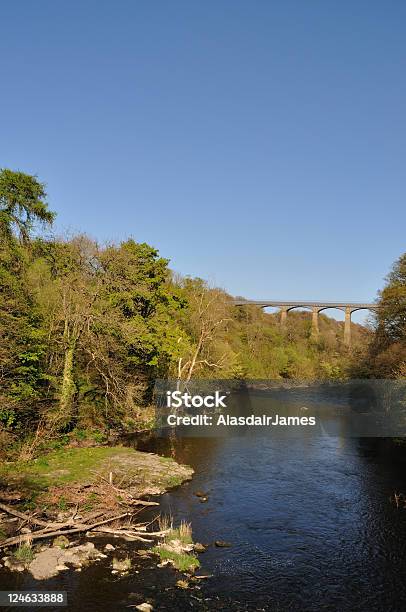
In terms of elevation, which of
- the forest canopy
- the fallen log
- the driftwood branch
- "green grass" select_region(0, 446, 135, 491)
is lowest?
A: the driftwood branch

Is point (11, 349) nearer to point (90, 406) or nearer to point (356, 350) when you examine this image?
point (90, 406)

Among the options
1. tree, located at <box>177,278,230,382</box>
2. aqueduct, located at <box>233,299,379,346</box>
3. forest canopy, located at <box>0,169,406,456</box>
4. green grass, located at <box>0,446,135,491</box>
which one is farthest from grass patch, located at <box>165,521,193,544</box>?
aqueduct, located at <box>233,299,379,346</box>

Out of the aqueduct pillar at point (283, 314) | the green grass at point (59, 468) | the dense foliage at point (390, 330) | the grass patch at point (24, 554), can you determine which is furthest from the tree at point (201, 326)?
the aqueduct pillar at point (283, 314)

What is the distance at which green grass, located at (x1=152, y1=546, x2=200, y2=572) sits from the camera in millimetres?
15203

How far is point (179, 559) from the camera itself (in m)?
15.5

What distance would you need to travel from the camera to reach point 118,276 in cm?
3644

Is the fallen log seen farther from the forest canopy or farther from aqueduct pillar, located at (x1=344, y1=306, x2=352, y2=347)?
aqueduct pillar, located at (x1=344, y1=306, x2=352, y2=347)

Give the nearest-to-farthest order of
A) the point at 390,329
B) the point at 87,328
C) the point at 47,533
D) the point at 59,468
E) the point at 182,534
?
the point at 47,533 → the point at 182,534 → the point at 59,468 → the point at 87,328 → the point at 390,329

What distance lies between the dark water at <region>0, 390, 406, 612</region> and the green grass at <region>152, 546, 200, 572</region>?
14.0 inches

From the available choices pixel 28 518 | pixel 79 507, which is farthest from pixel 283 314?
pixel 28 518

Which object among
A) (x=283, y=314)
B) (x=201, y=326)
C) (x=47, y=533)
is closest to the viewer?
(x=47, y=533)

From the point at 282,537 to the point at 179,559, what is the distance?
4.67 m

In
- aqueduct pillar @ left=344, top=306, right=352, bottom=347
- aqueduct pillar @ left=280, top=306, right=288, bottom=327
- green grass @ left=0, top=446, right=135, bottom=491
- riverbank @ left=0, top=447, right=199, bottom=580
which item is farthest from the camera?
aqueduct pillar @ left=280, top=306, right=288, bottom=327

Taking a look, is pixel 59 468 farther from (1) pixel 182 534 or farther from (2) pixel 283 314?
(2) pixel 283 314
